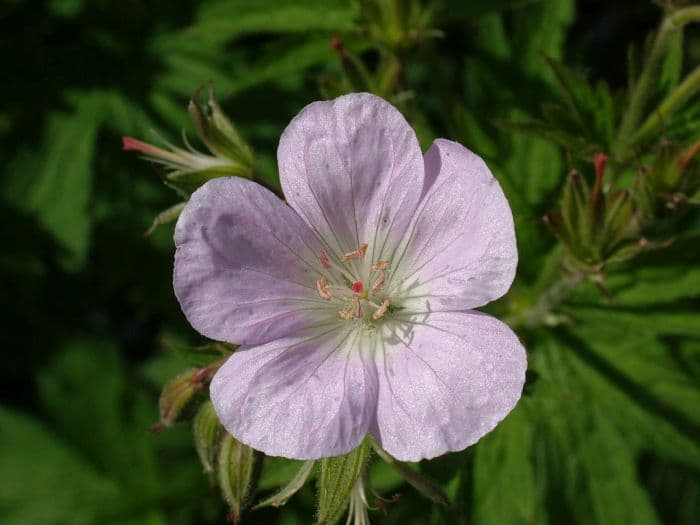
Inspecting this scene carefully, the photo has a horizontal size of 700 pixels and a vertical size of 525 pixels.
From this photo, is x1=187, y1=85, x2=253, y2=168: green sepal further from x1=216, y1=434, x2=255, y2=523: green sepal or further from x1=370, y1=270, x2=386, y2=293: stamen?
x1=216, y1=434, x2=255, y2=523: green sepal

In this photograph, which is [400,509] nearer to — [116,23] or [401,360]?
[401,360]

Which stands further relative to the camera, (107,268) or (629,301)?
(107,268)

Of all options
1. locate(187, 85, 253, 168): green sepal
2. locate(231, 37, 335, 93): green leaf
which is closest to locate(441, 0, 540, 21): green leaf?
locate(231, 37, 335, 93): green leaf

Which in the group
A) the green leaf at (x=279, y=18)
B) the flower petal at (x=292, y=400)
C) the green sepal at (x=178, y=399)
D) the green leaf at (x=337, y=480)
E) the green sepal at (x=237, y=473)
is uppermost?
the green leaf at (x=279, y=18)

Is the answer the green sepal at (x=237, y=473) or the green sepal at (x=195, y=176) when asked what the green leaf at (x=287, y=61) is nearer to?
the green sepal at (x=195, y=176)

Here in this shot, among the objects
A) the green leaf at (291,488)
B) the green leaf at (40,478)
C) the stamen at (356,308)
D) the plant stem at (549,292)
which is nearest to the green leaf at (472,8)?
the plant stem at (549,292)

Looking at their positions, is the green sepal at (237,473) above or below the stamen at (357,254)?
below

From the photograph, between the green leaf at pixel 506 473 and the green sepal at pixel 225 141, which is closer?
the green sepal at pixel 225 141

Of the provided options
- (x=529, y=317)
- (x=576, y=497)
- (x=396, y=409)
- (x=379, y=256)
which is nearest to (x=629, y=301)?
(x=529, y=317)
